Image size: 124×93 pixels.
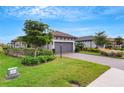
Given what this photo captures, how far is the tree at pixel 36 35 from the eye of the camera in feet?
24.7

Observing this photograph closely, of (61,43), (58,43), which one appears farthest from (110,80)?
(61,43)

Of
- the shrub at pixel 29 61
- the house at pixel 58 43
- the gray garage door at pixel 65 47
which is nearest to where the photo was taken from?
the shrub at pixel 29 61

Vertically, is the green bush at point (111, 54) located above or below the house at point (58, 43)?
below

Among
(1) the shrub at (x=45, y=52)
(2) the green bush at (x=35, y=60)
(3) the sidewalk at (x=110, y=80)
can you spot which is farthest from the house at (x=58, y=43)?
(3) the sidewalk at (x=110, y=80)

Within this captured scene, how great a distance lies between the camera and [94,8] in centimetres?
651

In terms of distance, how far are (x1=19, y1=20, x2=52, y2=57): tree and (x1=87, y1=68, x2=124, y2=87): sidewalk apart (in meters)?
2.68

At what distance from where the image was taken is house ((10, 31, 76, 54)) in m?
7.83

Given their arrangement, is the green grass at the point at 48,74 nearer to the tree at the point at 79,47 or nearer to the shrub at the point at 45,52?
the shrub at the point at 45,52

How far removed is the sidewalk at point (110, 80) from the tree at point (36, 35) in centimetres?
268

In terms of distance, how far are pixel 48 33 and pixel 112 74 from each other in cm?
296

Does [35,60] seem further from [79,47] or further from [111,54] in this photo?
[111,54]

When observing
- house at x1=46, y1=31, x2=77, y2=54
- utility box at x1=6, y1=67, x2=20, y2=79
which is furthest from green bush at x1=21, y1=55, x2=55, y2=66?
utility box at x1=6, y1=67, x2=20, y2=79

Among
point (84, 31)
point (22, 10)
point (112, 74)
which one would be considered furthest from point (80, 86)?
point (22, 10)
